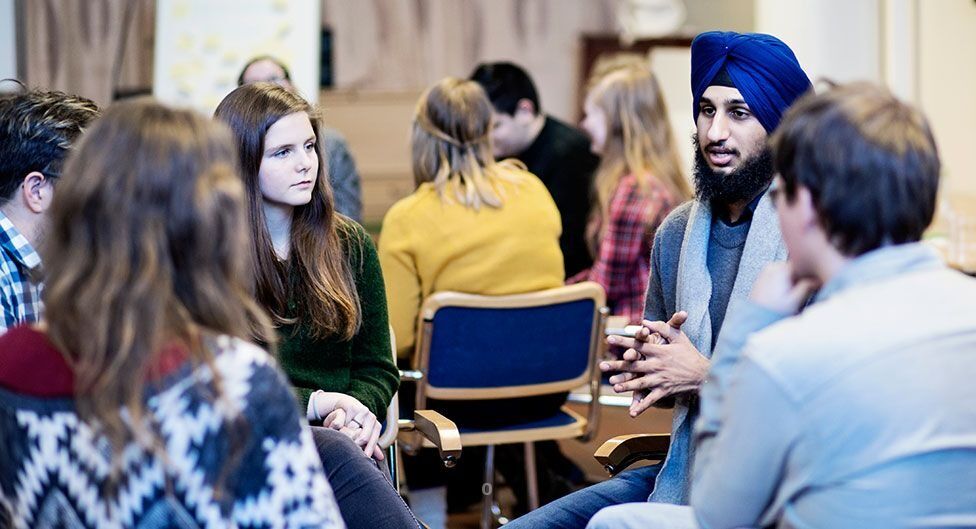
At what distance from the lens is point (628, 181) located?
417 centimetres

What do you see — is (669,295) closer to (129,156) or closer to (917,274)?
(917,274)

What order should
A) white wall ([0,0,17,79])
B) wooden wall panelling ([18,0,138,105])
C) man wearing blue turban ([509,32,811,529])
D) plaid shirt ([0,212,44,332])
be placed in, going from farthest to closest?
wooden wall panelling ([18,0,138,105])
white wall ([0,0,17,79])
man wearing blue turban ([509,32,811,529])
plaid shirt ([0,212,44,332])

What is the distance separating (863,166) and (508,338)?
77.5 inches

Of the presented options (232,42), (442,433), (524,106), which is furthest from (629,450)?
(232,42)

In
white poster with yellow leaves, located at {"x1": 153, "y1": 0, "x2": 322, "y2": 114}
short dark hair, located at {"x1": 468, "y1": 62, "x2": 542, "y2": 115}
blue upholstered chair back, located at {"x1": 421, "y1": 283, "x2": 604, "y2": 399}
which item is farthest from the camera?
white poster with yellow leaves, located at {"x1": 153, "y1": 0, "x2": 322, "y2": 114}

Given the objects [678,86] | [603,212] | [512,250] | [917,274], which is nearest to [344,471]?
[917,274]

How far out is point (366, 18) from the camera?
7.34 metres

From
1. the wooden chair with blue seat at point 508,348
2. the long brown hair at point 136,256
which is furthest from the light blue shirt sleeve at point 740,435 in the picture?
the wooden chair with blue seat at point 508,348

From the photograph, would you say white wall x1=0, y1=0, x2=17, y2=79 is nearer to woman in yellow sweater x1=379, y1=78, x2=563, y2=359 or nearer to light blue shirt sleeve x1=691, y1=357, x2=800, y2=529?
woman in yellow sweater x1=379, y1=78, x2=563, y2=359

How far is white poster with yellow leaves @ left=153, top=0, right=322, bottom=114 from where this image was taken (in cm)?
576

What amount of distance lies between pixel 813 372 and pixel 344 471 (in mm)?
1058

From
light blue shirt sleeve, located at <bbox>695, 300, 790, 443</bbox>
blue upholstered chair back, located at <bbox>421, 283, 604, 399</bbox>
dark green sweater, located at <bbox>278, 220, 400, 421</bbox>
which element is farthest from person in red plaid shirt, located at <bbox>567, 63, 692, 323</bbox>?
light blue shirt sleeve, located at <bbox>695, 300, 790, 443</bbox>

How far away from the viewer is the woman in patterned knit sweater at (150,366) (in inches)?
53.2

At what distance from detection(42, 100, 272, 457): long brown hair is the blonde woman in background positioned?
207 centimetres
